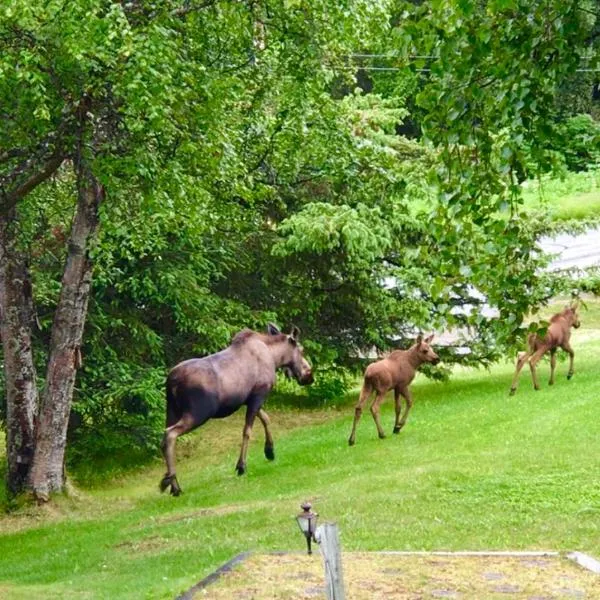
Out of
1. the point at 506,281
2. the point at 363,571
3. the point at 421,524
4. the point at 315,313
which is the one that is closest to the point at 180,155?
the point at 421,524

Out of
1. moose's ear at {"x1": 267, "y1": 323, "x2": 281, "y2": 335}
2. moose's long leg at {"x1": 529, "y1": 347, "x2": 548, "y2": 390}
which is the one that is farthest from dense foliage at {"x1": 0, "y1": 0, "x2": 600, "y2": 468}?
moose's ear at {"x1": 267, "y1": 323, "x2": 281, "y2": 335}

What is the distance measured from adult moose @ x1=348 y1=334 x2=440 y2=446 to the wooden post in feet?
44.2

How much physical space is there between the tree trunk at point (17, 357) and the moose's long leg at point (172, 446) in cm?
Answer: 209

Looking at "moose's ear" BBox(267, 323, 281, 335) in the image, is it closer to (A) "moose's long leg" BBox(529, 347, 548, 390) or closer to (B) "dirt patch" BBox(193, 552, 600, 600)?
(A) "moose's long leg" BBox(529, 347, 548, 390)

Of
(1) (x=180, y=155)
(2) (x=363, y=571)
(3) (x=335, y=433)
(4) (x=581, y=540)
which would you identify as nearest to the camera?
(2) (x=363, y=571)

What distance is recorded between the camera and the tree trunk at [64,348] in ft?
64.3

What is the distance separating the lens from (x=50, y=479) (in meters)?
20.5

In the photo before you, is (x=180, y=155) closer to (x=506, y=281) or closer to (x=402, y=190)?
(x=506, y=281)

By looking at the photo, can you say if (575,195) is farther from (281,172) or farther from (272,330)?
(272,330)

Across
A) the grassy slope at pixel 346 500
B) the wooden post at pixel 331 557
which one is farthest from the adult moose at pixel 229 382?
the wooden post at pixel 331 557

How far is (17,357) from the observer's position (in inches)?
802

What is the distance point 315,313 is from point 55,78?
47.9 ft

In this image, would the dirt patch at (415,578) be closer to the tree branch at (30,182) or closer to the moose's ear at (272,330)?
the tree branch at (30,182)

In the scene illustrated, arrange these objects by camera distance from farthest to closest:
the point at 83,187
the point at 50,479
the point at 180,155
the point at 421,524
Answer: the point at 50,479
the point at 83,187
the point at 180,155
the point at 421,524
